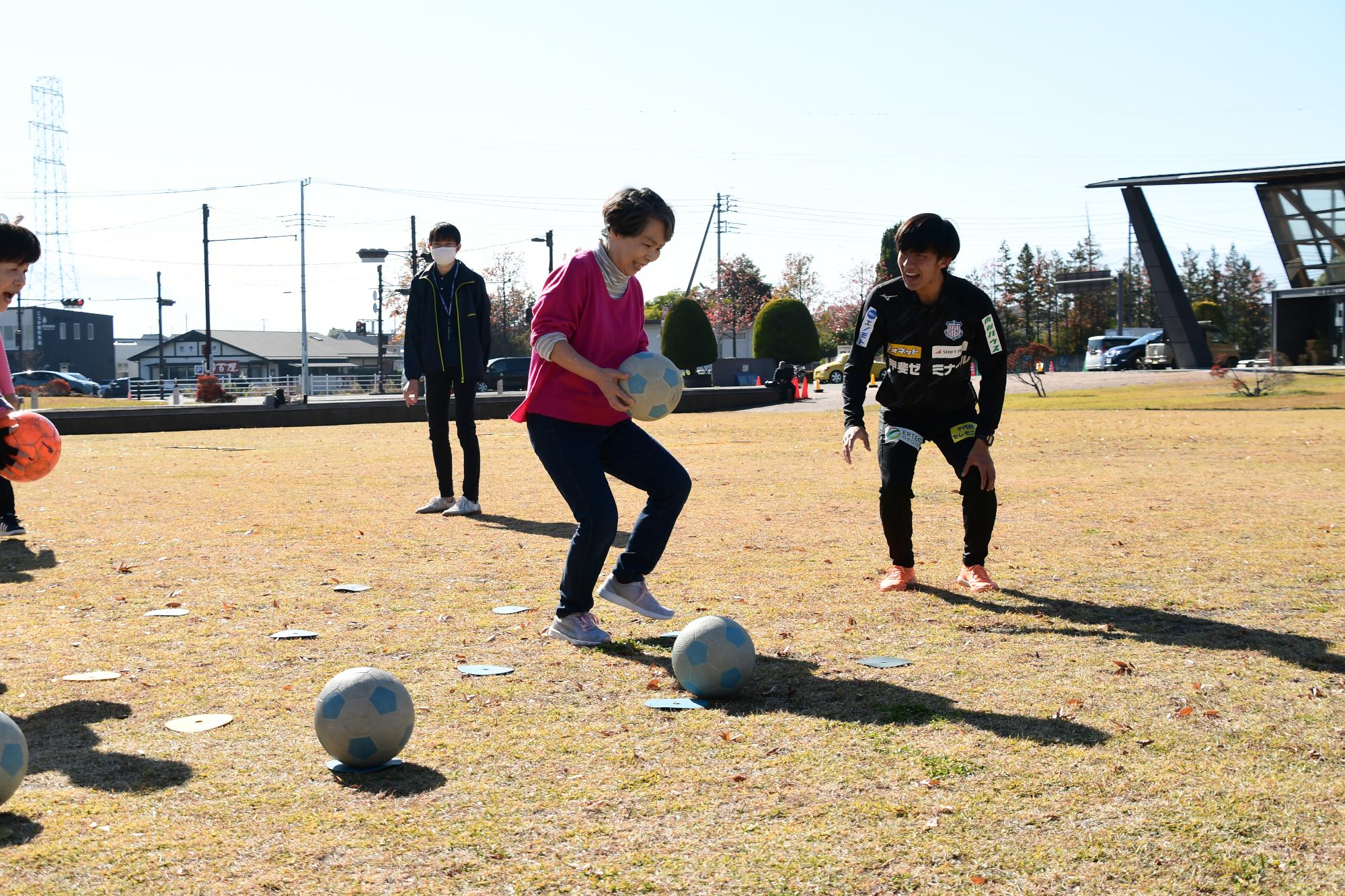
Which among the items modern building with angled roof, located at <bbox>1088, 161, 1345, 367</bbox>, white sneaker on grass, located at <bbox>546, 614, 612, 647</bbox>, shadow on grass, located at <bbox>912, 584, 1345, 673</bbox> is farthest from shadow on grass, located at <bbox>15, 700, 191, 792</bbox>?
modern building with angled roof, located at <bbox>1088, 161, 1345, 367</bbox>

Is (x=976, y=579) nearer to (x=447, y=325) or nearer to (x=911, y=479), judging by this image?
(x=911, y=479)

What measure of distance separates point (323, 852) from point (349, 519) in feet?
22.4

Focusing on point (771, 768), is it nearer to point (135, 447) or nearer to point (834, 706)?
point (834, 706)

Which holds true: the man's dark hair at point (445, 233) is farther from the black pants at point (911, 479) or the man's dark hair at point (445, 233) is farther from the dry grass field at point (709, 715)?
the black pants at point (911, 479)

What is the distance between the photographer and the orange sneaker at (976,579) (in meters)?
6.38

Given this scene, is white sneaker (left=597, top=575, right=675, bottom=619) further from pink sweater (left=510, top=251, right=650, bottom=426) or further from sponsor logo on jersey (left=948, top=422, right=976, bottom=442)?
sponsor logo on jersey (left=948, top=422, right=976, bottom=442)

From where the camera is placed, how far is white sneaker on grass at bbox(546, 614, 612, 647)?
5215 millimetres

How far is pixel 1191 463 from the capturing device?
13.8m

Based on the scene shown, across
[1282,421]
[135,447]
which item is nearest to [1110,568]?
[135,447]

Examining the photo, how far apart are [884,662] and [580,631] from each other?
4.28 feet

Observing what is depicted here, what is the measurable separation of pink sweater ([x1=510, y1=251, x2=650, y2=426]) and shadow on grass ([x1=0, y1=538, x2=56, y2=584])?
11.3 feet

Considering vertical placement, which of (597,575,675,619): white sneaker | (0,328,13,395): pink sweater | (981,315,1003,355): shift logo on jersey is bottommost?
(597,575,675,619): white sneaker

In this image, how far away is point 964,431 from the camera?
6.45 meters

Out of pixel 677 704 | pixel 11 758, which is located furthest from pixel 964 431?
pixel 11 758
